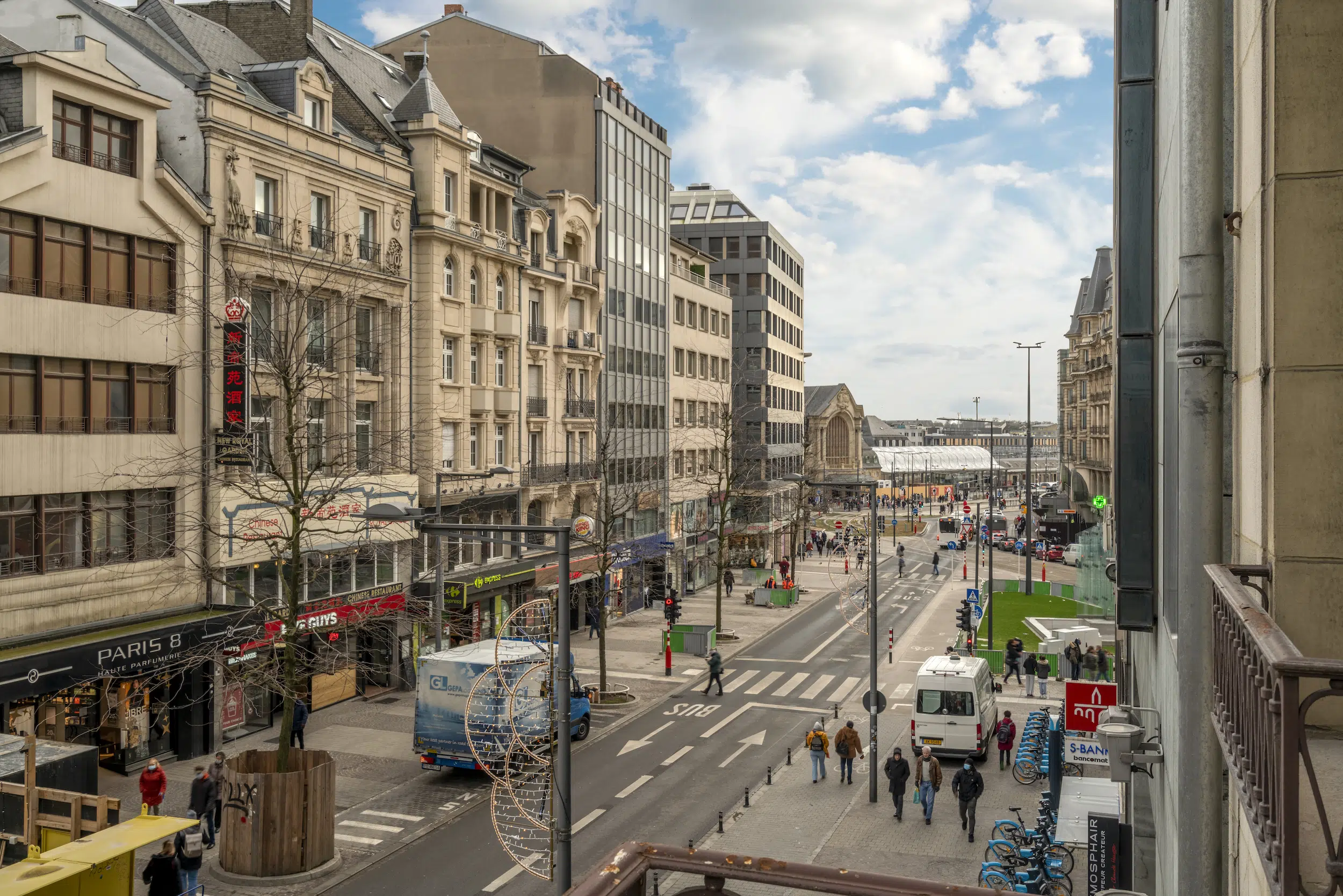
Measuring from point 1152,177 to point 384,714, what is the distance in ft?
85.0

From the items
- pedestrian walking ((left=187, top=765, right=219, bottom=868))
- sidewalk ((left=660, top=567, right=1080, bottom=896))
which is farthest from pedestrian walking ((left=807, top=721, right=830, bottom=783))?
pedestrian walking ((left=187, top=765, right=219, bottom=868))

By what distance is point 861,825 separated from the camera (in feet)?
75.7

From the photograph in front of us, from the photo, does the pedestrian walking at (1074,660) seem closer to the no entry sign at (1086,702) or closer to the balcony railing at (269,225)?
the no entry sign at (1086,702)

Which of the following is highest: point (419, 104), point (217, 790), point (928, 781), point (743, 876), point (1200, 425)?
point (419, 104)

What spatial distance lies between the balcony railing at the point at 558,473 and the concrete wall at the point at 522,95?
42.0 ft

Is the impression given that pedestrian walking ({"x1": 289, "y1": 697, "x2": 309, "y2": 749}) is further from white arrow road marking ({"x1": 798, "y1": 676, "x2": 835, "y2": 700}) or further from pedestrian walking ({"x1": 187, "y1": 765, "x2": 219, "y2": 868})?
white arrow road marking ({"x1": 798, "y1": 676, "x2": 835, "y2": 700})

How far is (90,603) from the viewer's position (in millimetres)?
25281

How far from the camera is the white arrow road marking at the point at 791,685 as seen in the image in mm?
36875

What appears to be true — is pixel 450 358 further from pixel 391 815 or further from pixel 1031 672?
pixel 1031 672

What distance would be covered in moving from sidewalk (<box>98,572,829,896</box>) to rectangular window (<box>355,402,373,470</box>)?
7347 mm

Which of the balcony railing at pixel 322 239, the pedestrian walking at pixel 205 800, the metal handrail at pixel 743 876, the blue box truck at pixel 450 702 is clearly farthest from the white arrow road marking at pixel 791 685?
the metal handrail at pixel 743 876

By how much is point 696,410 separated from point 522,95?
69.9 feet

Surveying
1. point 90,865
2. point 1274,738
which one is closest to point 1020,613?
point 90,865

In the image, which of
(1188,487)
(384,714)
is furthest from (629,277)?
(1188,487)
